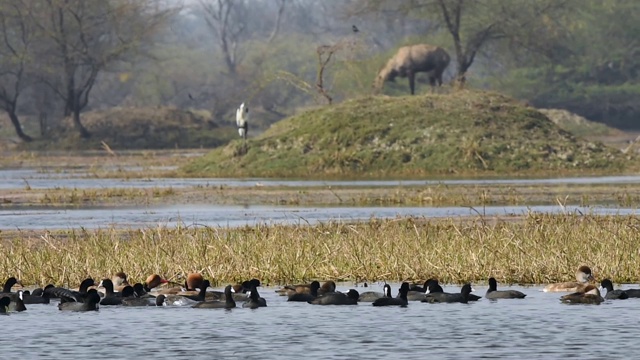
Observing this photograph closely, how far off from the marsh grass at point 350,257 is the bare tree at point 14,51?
65.4 metres

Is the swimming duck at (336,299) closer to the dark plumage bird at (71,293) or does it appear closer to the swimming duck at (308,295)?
the swimming duck at (308,295)

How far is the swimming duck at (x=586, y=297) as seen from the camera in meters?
19.7

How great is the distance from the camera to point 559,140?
54594mm

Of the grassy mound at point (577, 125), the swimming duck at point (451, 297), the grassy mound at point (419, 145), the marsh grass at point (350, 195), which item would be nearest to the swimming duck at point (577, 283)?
the swimming duck at point (451, 297)

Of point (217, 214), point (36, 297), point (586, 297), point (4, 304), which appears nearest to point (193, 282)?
point (36, 297)

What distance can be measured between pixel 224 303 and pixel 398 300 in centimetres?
227

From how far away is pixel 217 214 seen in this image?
118ft

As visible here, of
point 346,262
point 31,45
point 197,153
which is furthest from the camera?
A: point 31,45

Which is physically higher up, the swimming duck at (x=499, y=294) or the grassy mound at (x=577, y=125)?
the grassy mound at (x=577, y=125)

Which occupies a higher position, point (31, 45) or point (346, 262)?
point (31, 45)

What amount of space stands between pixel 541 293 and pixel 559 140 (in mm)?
34160

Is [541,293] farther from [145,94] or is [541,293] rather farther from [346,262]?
[145,94]

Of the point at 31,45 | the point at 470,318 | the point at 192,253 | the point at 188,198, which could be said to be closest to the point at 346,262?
the point at 192,253

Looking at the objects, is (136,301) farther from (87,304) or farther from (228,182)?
(228,182)
